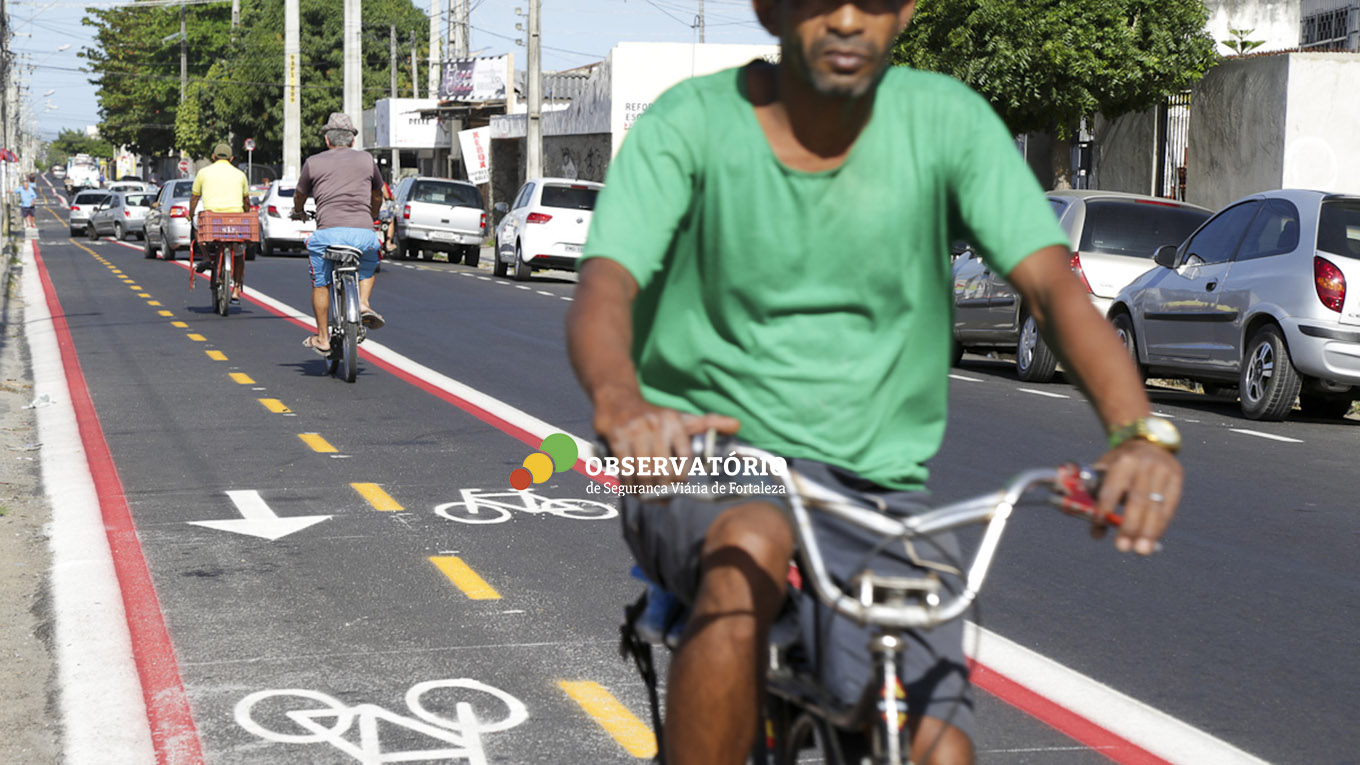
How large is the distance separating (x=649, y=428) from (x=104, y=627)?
4.19 m

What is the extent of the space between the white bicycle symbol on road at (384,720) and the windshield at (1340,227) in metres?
8.67

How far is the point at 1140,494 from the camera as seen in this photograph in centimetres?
239

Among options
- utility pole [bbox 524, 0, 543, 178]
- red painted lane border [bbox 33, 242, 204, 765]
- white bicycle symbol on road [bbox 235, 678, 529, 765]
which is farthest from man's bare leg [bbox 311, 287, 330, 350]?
utility pole [bbox 524, 0, 543, 178]

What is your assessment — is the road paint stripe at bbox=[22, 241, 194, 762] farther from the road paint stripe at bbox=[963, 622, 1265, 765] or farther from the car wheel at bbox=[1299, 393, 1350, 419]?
the car wheel at bbox=[1299, 393, 1350, 419]

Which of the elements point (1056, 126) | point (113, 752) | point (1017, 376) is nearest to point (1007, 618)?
point (113, 752)

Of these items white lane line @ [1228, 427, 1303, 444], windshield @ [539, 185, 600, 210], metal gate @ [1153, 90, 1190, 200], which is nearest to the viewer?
white lane line @ [1228, 427, 1303, 444]

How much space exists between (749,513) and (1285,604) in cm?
461

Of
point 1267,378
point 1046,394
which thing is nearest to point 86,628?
point 1267,378

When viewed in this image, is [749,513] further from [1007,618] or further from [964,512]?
[1007,618]

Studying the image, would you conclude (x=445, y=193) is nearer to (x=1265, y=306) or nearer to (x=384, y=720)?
(x=1265, y=306)

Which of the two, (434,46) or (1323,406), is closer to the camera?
(1323,406)

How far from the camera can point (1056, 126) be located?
25297 mm

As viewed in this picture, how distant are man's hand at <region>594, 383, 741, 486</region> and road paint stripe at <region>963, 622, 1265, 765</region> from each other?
2331 mm

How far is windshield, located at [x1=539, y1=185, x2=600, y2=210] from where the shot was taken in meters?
29.1
